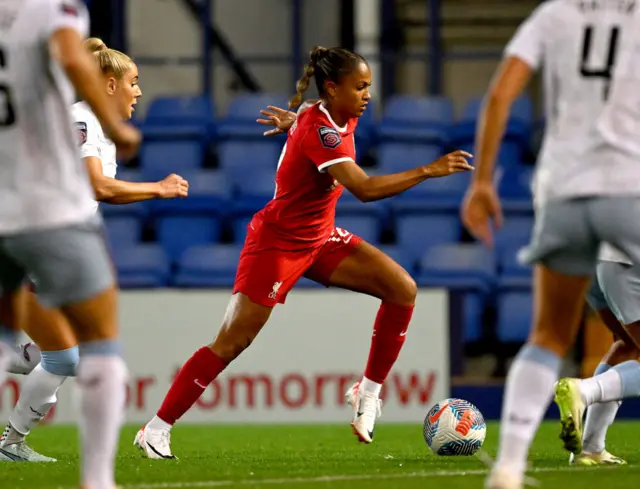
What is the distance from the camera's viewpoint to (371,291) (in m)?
5.87

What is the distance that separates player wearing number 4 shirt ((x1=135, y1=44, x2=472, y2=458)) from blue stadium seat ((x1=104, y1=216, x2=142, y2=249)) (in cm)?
459

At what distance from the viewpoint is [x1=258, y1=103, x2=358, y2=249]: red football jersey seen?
18.5 ft

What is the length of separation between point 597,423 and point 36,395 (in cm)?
245

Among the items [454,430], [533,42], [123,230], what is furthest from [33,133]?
[123,230]

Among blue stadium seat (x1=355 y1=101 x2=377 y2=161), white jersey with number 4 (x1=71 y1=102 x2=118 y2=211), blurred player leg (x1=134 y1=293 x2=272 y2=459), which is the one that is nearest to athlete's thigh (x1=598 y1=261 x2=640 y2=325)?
blurred player leg (x1=134 y1=293 x2=272 y2=459)

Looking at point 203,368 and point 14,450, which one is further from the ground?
point 203,368

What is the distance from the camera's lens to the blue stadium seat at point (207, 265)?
949 centimetres

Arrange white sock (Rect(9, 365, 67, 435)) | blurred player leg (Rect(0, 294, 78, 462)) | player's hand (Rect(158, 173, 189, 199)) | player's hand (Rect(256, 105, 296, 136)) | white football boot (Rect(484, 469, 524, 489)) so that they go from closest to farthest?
1. white football boot (Rect(484, 469, 524, 489))
2. player's hand (Rect(158, 173, 189, 199))
3. blurred player leg (Rect(0, 294, 78, 462))
4. white sock (Rect(9, 365, 67, 435))
5. player's hand (Rect(256, 105, 296, 136))

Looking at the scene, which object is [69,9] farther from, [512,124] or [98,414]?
[512,124]

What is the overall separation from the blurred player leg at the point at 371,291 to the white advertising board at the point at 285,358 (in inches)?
109

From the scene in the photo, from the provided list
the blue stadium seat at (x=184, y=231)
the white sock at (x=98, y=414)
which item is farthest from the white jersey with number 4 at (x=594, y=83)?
the blue stadium seat at (x=184, y=231)

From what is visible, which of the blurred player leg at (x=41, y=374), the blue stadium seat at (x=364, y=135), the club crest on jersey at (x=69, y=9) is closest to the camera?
the club crest on jersey at (x=69, y=9)

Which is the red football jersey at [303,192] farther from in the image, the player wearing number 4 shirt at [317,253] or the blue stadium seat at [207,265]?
the blue stadium seat at [207,265]

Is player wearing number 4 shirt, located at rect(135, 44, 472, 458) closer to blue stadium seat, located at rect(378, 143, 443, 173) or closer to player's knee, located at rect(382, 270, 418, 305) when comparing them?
player's knee, located at rect(382, 270, 418, 305)
